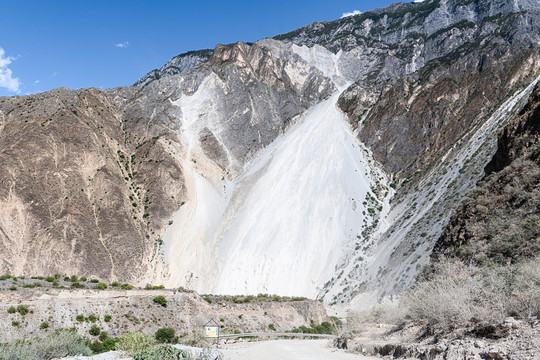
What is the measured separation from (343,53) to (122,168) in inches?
2799

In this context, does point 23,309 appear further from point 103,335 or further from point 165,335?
point 165,335

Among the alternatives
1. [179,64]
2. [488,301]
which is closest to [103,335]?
[488,301]

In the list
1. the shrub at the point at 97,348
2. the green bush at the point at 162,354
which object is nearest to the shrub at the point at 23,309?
the shrub at the point at 97,348

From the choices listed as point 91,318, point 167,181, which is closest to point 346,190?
point 167,181

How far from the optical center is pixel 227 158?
243ft

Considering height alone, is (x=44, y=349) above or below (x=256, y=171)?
below

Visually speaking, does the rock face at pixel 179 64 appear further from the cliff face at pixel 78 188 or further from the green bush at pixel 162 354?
the green bush at pixel 162 354

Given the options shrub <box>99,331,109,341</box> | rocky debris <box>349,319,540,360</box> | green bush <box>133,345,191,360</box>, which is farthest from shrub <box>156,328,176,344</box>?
rocky debris <box>349,319,540,360</box>

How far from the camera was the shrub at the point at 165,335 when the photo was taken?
84.5 ft

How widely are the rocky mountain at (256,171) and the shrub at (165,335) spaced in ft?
59.6

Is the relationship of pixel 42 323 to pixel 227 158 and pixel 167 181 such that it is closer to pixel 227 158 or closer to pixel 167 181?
pixel 167 181

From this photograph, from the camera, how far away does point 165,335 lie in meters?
25.9

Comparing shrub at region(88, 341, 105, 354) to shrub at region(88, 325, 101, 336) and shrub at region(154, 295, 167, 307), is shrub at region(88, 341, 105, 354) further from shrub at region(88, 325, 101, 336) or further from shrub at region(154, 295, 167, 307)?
shrub at region(154, 295, 167, 307)

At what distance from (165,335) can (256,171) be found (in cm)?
4475
